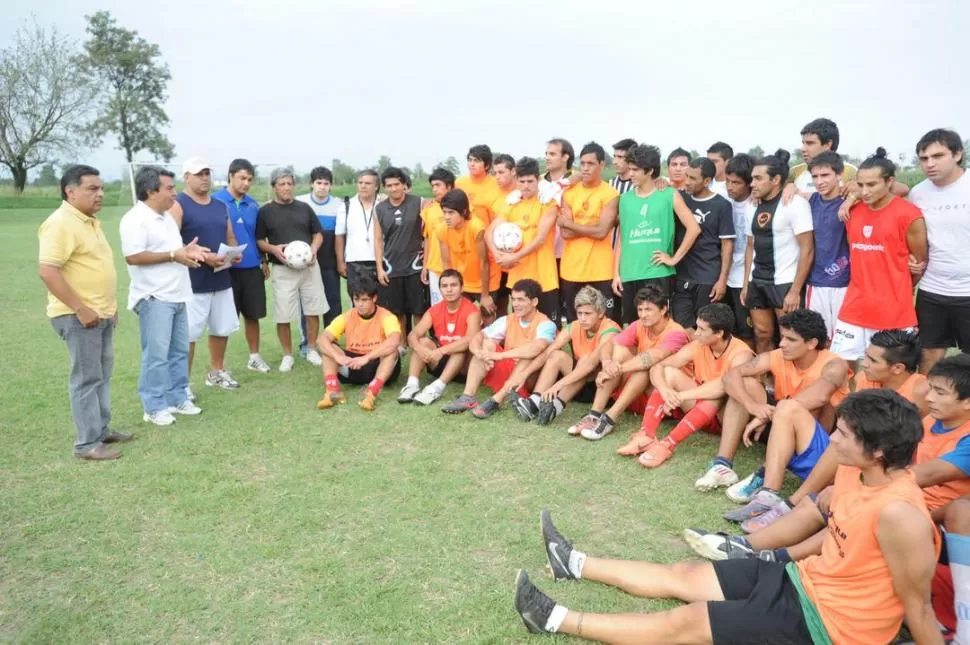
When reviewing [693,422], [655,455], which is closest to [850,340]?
[693,422]

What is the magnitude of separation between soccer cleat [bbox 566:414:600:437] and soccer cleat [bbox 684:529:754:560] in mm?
1758

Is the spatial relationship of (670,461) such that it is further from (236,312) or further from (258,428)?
(236,312)

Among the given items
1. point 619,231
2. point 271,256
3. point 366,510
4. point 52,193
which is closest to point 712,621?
point 366,510

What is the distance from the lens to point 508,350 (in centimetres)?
629

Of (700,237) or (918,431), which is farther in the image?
(700,237)

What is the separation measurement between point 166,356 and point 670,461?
4160 mm

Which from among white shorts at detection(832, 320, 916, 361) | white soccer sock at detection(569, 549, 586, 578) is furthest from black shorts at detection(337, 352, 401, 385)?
white shorts at detection(832, 320, 916, 361)

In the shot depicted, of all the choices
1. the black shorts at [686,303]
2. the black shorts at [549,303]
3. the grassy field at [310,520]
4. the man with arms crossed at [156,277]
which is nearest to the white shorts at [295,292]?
the grassy field at [310,520]

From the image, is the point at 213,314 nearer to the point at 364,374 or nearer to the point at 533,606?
the point at 364,374

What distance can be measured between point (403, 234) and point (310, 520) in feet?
12.8

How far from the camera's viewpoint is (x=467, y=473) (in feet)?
15.8

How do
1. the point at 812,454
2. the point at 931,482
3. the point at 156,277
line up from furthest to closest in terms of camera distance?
the point at 156,277 → the point at 812,454 → the point at 931,482

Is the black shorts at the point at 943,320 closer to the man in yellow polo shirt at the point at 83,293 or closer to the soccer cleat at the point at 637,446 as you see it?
the soccer cleat at the point at 637,446

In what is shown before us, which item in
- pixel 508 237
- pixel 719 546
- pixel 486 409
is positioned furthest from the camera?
pixel 508 237
